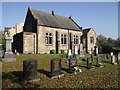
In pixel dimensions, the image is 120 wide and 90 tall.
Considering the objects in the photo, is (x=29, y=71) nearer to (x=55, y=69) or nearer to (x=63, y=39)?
(x=55, y=69)

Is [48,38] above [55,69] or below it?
above

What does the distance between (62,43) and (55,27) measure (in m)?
4.75

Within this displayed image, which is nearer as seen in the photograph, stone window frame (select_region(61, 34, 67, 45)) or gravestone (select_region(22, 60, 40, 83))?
gravestone (select_region(22, 60, 40, 83))

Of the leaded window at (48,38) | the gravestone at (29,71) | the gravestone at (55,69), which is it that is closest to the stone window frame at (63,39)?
the leaded window at (48,38)

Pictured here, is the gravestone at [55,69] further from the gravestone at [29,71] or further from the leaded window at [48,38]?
the leaded window at [48,38]

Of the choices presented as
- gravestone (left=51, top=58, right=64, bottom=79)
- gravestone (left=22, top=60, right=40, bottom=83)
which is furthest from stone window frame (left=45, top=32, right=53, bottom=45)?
gravestone (left=22, top=60, right=40, bottom=83)

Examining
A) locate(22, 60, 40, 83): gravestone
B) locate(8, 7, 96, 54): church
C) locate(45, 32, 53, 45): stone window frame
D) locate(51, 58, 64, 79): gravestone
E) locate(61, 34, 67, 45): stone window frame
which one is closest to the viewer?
locate(22, 60, 40, 83): gravestone

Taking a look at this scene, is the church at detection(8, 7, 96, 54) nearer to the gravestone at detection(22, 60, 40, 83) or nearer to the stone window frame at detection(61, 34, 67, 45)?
the stone window frame at detection(61, 34, 67, 45)

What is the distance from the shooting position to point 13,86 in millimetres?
4879

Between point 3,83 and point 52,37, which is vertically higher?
point 52,37

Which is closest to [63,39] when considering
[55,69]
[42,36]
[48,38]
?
[48,38]

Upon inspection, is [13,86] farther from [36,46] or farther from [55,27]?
[55,27]

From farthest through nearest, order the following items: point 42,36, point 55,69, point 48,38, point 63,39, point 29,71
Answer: point 63,39, point 48,38, point 42,36, point 55,69, point 29,71

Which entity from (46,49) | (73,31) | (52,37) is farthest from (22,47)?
(73,31)
